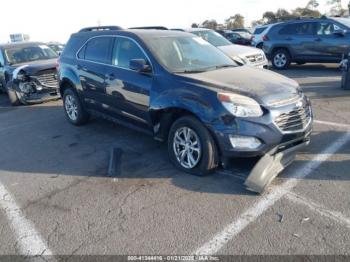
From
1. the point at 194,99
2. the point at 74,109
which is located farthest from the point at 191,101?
the point at 74,109

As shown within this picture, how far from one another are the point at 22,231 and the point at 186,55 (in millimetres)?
3170

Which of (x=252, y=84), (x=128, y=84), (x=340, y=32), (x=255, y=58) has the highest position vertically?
(x=252, y=84)

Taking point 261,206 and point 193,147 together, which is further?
point 193,147

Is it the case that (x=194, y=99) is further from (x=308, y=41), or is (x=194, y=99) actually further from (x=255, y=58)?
(x=308, y=41)

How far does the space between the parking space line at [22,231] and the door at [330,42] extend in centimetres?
1100

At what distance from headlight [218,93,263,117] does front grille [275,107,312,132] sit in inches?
11.1

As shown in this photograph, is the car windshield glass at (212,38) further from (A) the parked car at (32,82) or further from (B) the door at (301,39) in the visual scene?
(A) the parked car at (32,82)

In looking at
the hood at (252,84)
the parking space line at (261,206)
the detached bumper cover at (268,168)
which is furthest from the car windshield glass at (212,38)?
the detached bumper cover at (268,168)

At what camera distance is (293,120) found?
163 inches

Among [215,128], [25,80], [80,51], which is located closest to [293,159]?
Result: [215,128]

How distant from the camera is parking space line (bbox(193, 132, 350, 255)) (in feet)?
9.93

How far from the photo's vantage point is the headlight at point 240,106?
12.7 feet

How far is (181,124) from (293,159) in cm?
148

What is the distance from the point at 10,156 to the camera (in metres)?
5.58
